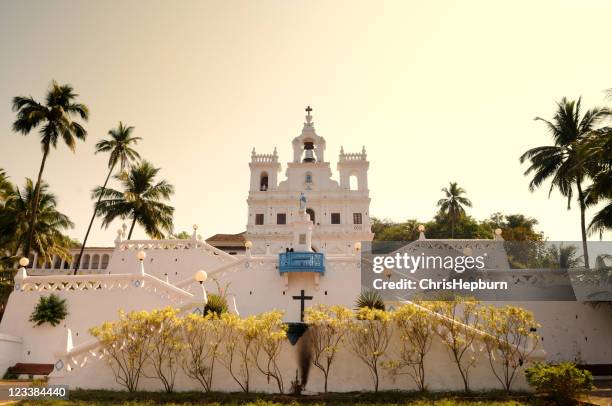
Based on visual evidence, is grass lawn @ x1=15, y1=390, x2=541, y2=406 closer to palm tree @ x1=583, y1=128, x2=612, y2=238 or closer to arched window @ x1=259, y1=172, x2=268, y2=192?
palm tree @ x1=583, y1=128, x2=612, y2=238

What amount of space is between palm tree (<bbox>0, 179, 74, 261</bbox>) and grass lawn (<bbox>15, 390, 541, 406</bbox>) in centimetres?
1826

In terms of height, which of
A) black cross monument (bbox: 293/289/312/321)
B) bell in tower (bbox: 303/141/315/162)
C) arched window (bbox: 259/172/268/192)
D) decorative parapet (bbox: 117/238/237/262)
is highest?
bell in tower (bbox: 303/141/315/162)

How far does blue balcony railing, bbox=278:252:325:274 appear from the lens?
21.4 m

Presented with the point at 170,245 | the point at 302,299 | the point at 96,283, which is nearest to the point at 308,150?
the point at 170,245

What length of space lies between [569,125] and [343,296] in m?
17.0

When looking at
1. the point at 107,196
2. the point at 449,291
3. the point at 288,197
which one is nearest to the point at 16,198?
the point at 107,196

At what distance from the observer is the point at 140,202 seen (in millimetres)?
33312

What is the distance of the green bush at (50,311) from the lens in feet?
56.7

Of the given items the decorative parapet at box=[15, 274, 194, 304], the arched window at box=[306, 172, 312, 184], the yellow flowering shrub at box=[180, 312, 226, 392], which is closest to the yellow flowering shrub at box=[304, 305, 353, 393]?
the yellow flowering shrub at box=[180, 312, 226, 392]

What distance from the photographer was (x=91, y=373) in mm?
12625

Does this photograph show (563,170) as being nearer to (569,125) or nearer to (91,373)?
(569,125)

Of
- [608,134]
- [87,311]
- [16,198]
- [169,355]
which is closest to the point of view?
[169,355]

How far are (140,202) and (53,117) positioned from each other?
30.5 feet

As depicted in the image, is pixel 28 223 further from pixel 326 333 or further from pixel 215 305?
pixel 326 333
